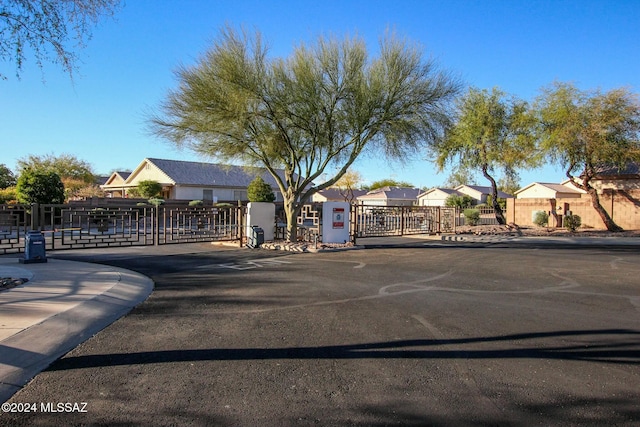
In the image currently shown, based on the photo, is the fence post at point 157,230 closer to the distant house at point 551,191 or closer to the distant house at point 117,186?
the distant house at point 117,186

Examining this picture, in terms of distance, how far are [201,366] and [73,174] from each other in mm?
60146

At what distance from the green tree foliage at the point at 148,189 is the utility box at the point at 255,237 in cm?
2713

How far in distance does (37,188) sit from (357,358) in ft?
105

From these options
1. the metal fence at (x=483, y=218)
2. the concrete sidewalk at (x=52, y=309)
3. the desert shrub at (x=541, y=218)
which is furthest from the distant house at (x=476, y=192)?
the concrete sidewalk at (x=52, y=309)

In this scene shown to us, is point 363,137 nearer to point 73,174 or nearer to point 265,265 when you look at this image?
point 265,265

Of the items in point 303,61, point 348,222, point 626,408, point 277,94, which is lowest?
point 626,408

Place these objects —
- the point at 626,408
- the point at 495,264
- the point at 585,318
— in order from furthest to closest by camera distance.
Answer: the point at 495,264 → the point at 585,318 → the point at 626,408

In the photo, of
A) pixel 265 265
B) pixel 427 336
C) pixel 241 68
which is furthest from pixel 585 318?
pixel 241 68

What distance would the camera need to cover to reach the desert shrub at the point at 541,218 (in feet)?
107

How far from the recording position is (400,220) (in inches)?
1050

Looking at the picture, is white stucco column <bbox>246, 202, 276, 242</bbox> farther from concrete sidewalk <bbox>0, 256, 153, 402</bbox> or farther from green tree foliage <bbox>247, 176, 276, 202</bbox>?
green tree foliage <bbox>247, 176, 276, 202</bbox>

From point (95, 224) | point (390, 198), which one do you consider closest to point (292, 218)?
point (95, 224)

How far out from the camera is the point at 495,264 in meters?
14.7

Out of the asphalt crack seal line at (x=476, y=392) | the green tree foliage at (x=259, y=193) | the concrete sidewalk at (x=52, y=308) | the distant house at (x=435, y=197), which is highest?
the distant house at (x=435, y=197)
